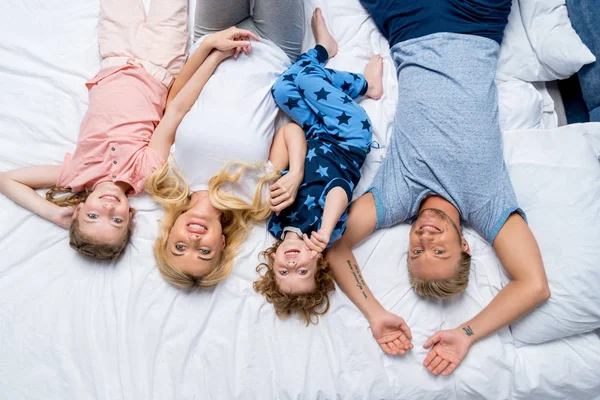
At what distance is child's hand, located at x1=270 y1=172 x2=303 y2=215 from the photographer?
1.30 m

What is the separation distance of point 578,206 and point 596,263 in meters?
0.17

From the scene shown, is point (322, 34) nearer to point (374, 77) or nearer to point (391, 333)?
point (374, 77)

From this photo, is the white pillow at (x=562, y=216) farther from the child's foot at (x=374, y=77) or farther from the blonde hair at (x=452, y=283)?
the child's foot at (x=374, y=77)

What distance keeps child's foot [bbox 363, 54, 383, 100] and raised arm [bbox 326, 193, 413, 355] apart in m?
0.36

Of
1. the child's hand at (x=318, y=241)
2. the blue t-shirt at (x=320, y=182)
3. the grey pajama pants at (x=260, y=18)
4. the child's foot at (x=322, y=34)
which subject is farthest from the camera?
the child's foot at (x=322, y=34)

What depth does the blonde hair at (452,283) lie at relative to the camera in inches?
50.2

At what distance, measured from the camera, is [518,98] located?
1530mm

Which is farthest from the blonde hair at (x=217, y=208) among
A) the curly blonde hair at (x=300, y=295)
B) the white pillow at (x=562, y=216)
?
the white pillow at (x=562, y=216)

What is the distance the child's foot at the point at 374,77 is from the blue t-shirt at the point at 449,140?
0.08 m

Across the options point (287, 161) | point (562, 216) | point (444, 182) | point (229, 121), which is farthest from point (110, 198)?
point (562, 216)

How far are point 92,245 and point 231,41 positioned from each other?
2.37ft

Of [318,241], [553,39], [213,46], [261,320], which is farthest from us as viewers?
[553,39]

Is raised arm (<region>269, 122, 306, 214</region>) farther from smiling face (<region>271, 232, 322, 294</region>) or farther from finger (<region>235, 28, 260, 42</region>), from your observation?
finger (<region>235, 28, 260, 42</region>)

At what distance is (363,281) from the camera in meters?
1.36
